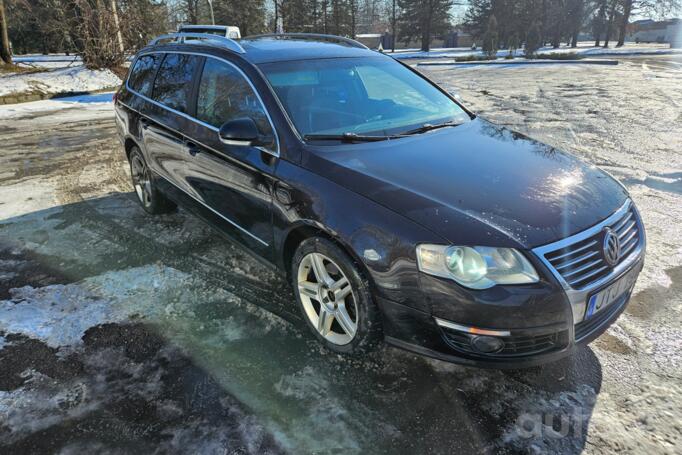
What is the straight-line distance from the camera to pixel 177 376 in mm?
2594

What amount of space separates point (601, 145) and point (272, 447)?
705 cm

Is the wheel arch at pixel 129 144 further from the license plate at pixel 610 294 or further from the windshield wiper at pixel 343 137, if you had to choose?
the license plate at pixel 610 294

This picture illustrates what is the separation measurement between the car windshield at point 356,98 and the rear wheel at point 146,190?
82.0 inches

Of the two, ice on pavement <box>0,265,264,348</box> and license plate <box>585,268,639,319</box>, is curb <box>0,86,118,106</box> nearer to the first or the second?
ice on pavement <box>0,265,264,348</box>

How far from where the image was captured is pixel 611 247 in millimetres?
2344

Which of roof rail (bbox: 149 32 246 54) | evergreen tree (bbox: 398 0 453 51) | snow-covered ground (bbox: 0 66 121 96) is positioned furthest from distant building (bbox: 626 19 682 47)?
roof rail (bbox: 149 32 246 54)

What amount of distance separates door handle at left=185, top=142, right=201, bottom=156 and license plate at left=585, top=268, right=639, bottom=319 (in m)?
2.78

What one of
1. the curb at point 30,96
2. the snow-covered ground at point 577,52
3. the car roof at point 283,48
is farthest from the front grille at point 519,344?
the snow-covered ground at point 577,52

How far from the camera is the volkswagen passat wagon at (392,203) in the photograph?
7.00 feet

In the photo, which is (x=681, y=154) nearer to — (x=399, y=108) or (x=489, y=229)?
(x=399, y=108)

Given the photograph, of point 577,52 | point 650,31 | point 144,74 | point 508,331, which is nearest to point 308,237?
point 508,331

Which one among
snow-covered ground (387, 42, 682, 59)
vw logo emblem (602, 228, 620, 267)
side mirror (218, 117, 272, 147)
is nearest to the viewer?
vw logo emblem (602, 228, 620, 267)

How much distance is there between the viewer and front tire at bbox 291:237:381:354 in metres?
2.43

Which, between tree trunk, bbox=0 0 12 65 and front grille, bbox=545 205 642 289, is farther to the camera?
tree trunk, bbox=0 0 12 65
